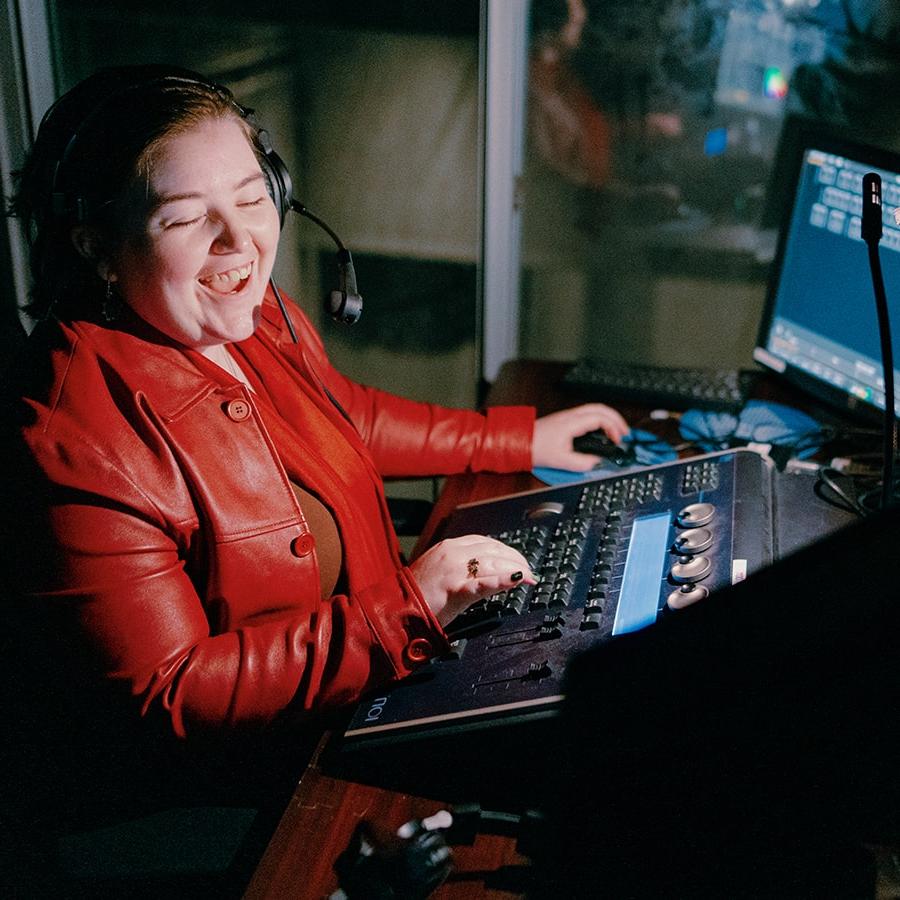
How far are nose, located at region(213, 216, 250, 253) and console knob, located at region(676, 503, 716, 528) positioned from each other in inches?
21.6

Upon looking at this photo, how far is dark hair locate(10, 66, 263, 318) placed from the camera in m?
0.90

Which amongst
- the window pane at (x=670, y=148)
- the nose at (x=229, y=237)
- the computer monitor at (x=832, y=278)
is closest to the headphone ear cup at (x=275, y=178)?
the nose at (x=229, y=237)

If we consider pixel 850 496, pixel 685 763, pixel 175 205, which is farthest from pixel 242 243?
pixel 850 496

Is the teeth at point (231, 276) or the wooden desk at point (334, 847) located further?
the teeth at point (231, 276)

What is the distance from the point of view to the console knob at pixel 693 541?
974 mm

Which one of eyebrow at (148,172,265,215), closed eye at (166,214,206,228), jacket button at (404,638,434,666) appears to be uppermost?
eyebrow at (148,172,265,215)

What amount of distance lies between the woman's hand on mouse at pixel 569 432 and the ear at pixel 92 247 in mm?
690

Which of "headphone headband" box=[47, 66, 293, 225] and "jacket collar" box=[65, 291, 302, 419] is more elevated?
"headphone headband" box=[47, 66, 293, 225]

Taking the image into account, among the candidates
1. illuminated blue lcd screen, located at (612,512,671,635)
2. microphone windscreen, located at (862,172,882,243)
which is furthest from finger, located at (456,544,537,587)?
microphone windscreen, located at (862,172,882,243)

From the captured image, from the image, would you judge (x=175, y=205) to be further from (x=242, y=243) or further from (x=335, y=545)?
(x=335, y=545)

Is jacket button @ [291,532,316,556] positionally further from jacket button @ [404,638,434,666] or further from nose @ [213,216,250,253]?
nose @ [213,216,250,253]

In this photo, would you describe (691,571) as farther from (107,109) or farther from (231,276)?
(107,109)

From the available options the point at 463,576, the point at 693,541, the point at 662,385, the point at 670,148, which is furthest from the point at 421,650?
the point at 670,148

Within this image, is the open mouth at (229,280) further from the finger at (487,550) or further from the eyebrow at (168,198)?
the finger at (487,550)
